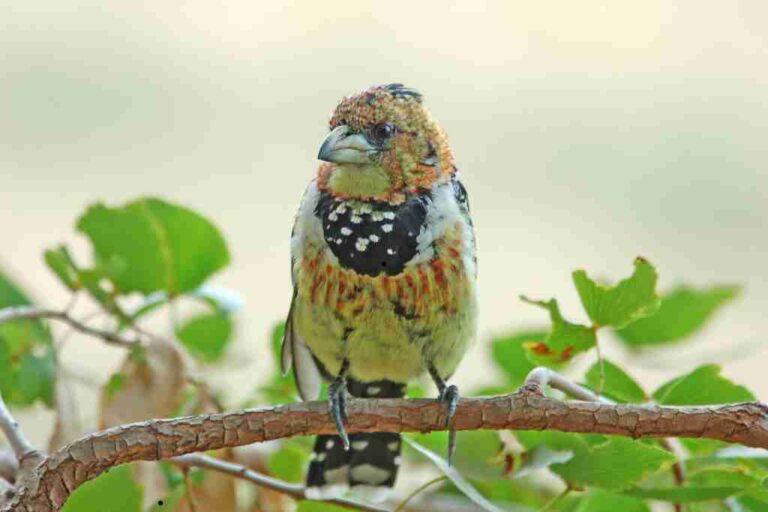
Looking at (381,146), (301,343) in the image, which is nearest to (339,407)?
(301,343)

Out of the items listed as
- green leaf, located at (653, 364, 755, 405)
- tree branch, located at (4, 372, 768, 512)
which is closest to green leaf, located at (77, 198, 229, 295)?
tree branch, located at (4, 372, 768, 512)

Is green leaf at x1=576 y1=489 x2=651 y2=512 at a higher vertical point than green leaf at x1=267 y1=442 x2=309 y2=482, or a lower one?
lower

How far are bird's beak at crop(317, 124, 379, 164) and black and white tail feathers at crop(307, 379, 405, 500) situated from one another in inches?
15.8

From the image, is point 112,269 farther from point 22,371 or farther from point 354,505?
point 354,505

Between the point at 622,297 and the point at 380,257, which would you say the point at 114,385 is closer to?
the point at 380,257

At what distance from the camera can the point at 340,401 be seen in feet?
4.98

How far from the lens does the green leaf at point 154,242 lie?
6.03 feet

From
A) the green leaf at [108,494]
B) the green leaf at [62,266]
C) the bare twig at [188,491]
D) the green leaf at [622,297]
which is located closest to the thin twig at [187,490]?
the bare twig at [188,491]

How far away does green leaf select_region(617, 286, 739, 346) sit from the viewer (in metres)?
1.97

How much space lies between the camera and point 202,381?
1754mm

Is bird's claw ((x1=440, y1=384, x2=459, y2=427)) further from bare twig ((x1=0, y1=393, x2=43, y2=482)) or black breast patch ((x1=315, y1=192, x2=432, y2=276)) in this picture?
bare twig ((x1=0, y1=393, x2=43, y2=482))

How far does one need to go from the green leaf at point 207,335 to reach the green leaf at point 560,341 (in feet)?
2.45

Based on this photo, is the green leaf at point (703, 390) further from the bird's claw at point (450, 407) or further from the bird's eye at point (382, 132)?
the bird's eye at point (382, 132)

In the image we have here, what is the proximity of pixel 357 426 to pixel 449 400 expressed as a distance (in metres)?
0.17
